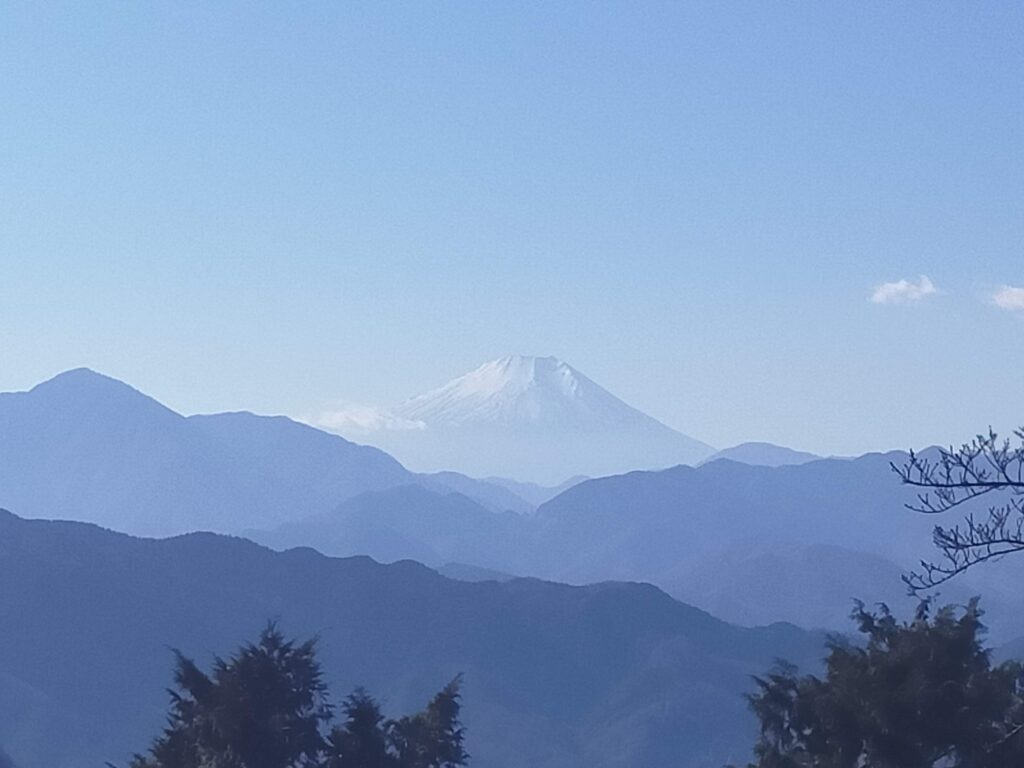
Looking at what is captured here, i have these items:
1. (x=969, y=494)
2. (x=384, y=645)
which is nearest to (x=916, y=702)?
(x=969, y=494)

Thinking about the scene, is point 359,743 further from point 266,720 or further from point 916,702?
point 916,702

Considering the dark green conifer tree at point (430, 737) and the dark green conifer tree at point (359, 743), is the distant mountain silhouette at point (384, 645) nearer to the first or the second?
the dark green conifer tree at point (430, 737)

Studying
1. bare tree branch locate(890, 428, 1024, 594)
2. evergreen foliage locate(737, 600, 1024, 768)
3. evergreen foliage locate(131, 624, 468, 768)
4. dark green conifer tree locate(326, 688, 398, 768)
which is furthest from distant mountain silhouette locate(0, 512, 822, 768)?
bare tree branch locate(890, 428, 1024, 594)

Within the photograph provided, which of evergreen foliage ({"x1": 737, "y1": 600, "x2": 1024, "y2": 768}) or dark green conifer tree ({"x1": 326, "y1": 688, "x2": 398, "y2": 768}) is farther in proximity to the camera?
dark green conifer tree ({"x1": 326, "y1": 688, "x2": 398, "y2": 768})

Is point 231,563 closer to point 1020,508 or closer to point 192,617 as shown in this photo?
point 192,617

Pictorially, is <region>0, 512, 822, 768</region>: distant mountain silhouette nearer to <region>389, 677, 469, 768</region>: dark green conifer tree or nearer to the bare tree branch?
<region>389, 677, 469, 768</region>: dark green conifer tree

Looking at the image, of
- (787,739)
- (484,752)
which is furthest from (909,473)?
(484,752)
